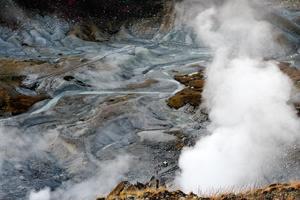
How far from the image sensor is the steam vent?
27.1 meters

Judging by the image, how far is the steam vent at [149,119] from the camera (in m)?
27.1

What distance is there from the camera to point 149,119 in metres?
44.4

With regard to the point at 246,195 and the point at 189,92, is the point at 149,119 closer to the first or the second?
the point at 189,92

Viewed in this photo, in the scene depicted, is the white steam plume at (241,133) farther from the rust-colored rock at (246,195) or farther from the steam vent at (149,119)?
the rust-colored rock at (246,195)

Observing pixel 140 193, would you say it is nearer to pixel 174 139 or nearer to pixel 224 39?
pixel 174 139

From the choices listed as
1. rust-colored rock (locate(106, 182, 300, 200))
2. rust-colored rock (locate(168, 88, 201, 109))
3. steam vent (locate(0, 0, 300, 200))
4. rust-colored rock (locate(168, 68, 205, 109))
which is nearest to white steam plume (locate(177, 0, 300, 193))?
steam vent (locate(0, 0, 300, 200))

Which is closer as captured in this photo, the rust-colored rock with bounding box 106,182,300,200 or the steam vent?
the rust-colored rock with bounding box 106,182,300,200

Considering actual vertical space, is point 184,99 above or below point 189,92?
above

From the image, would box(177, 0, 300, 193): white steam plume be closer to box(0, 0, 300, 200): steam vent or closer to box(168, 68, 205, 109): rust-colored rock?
box(0, 0, 300, 200): steam vent

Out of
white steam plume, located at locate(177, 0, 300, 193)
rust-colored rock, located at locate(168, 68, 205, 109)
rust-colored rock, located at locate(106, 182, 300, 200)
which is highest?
rust-colored rock, located at locate(106, 182, 300, 200)

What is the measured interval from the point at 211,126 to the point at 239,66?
21194 millimetres

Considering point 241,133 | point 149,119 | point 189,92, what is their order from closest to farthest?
1. point 241,133
2. point 149,119
3. point 189,92

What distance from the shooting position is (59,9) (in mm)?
123375

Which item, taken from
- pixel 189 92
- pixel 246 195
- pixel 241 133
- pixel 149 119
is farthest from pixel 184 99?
pixel 246 195
